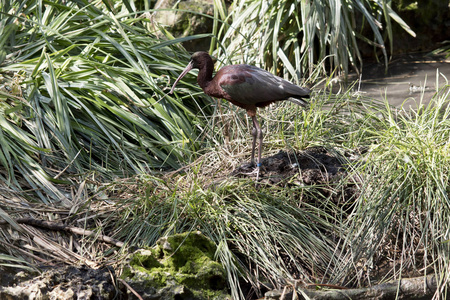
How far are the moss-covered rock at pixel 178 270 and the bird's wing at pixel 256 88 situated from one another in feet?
4.01

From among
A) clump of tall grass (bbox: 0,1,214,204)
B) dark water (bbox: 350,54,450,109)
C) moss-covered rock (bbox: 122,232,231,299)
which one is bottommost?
moss-covered rock (bbox: 122,232,231,299)

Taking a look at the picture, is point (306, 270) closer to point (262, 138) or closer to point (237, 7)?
point (262, 138)

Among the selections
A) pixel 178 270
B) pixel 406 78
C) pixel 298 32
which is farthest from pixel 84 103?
pixel 406 78

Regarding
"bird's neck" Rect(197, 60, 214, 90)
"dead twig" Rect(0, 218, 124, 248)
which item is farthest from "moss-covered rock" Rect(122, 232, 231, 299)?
"bird's neck" Rect(197, 60, 214, 90)

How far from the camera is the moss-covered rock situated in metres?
2.80

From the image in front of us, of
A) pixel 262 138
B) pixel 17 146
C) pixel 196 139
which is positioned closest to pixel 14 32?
pixel 17 146

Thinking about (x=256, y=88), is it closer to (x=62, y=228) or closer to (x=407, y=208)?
(x=407, y=208)

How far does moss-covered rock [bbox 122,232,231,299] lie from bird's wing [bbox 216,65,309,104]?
1.22m

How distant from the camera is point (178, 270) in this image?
9.55ft

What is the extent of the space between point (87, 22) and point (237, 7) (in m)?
1.72

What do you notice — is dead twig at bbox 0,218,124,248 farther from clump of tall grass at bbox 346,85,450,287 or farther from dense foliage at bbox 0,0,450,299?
clump of tall grass at bbox 346,85,450,287

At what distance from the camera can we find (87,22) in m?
4.77

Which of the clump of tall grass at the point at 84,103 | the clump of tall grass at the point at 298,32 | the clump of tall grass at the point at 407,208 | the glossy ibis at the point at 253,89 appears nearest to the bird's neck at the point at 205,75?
the glossy ibis at the point at 253,89

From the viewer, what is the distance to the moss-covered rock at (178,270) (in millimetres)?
2799
